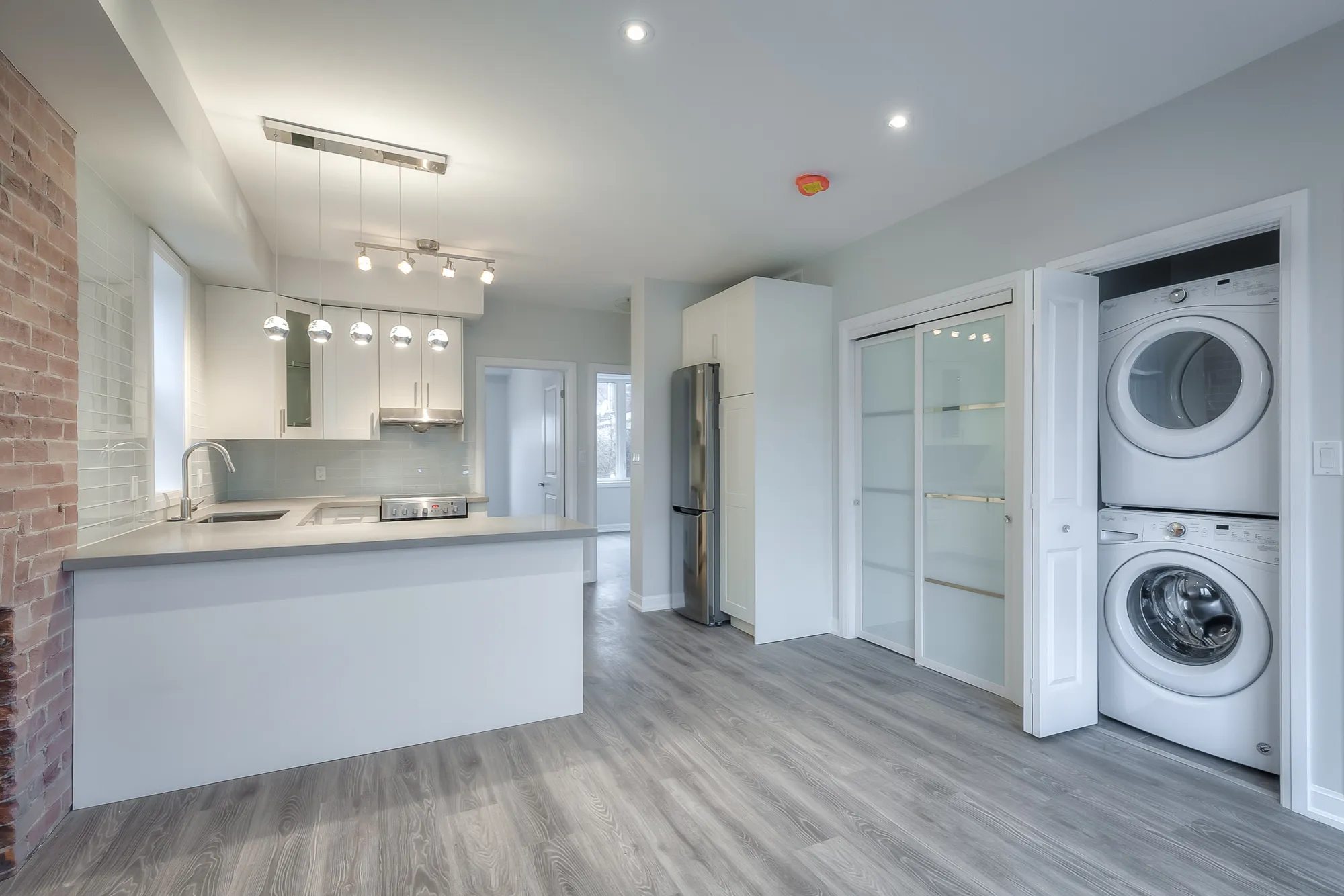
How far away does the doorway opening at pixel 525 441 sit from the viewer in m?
5.89

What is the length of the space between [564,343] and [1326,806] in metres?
5.24

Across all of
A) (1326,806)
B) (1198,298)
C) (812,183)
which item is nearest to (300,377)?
(812,183)

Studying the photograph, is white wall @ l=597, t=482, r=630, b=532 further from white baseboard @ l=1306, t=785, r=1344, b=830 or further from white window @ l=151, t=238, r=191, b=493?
white baseboard @ l=1306, t=785, r=1344, b=830

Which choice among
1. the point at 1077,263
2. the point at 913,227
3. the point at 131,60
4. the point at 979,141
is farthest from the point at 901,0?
the point at 131,60

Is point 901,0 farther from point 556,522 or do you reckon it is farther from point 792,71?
point 556,522

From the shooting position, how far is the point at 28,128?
1868 mm

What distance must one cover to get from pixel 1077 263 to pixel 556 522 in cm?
257

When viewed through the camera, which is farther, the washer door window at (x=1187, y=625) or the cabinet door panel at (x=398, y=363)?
the cabinet door panel at (x=398, y=363)

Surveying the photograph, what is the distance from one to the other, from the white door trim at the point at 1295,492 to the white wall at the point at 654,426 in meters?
3.38

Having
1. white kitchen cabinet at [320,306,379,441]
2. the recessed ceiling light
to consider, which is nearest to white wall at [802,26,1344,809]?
the recessed ceiling light

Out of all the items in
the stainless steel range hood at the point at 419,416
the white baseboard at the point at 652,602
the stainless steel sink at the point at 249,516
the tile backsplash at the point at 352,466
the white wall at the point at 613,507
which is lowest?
the white baseboard at the point at 652,602

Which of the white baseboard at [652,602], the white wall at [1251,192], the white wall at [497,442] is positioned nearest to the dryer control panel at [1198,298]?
the white wall at [1251,192]

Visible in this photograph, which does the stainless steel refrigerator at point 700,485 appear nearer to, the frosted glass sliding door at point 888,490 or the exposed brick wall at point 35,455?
the frosted glass sliding door at point 888,490

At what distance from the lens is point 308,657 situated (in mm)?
2471
